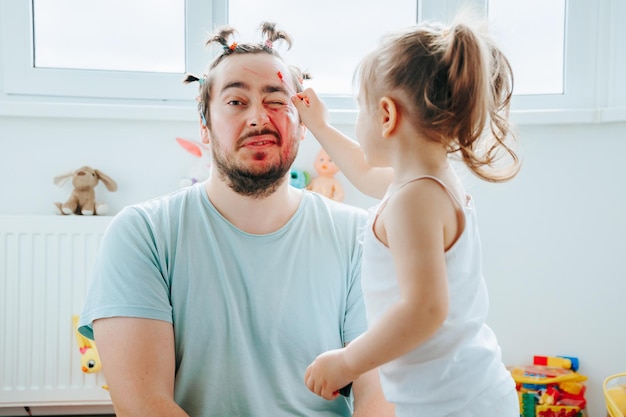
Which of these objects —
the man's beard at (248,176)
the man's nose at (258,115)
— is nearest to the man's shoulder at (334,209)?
the man's beard at (248,176)

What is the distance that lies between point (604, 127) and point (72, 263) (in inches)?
72.4

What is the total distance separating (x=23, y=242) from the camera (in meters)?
2.30

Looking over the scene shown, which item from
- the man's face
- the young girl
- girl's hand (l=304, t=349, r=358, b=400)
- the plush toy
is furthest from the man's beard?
the plush toy

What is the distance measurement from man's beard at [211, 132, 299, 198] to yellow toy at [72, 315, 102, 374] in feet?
3.65

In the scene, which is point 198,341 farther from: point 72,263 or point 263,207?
point 72,263

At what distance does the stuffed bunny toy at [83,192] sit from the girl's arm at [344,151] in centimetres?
124

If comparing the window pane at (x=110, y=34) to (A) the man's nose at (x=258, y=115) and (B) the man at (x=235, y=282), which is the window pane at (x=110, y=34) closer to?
(B) the man at (x=235, y=282)

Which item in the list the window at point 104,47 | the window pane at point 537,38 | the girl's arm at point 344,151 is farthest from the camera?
the window pane at point 537,38

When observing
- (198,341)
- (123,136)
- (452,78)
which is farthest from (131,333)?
(123,136)

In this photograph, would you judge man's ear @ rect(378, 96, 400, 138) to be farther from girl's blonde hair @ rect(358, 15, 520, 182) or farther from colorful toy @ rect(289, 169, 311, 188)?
colorful toy @ rect(289, 169, 311, 188)

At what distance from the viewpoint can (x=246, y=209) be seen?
1457 millimetres

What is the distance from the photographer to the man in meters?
1.30

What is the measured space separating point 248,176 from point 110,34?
1418 mm

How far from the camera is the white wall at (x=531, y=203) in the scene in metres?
2.43
